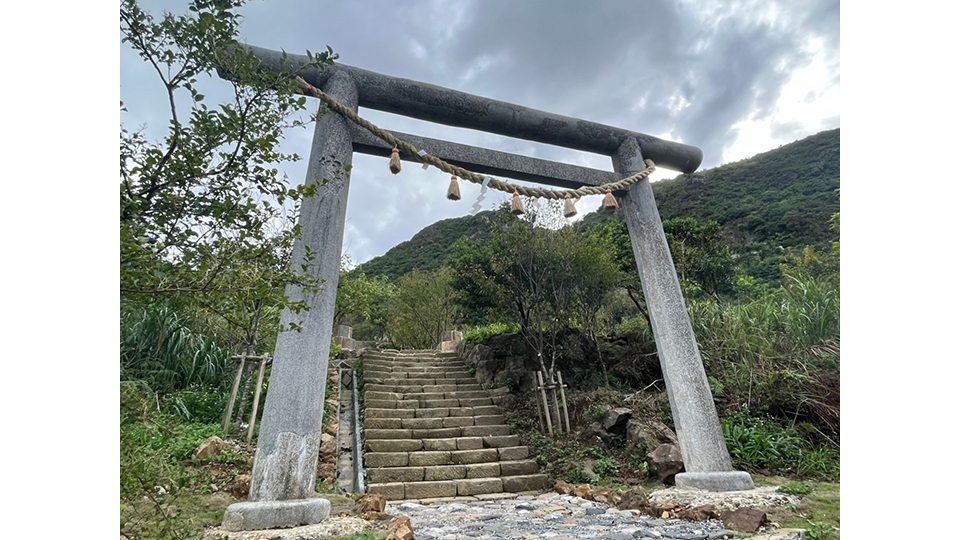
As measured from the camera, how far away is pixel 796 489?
3432 mm

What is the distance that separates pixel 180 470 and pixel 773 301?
23.8 feet

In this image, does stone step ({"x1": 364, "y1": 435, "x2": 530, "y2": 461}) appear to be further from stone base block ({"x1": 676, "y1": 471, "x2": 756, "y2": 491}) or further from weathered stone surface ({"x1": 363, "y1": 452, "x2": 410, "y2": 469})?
stone base block ({"x1": 676, "y1": 471, "x2": 756, "y2": 491})

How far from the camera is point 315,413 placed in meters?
3.28

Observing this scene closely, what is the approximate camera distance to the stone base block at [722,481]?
12.1 ft

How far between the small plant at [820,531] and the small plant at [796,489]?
92cm

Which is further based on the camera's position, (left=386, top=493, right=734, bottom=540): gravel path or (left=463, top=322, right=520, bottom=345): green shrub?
(left=463, top=322, right=520, bottom=345): green shrub

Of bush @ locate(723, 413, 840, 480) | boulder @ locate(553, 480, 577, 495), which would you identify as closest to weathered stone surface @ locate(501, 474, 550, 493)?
boulder @ locate(553, 480, 577, 495)

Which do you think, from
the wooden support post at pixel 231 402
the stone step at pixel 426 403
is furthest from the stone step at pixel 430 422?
the wooden support post at pixel 231 402

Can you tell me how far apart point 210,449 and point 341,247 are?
2.14 metres

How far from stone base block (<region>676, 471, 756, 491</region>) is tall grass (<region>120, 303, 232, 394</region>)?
541 cm

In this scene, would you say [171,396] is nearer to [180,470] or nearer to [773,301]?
[180,470]

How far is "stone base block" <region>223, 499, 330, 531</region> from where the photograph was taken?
9.04ft

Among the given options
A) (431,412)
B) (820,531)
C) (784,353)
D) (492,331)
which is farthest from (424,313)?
(820,531)
